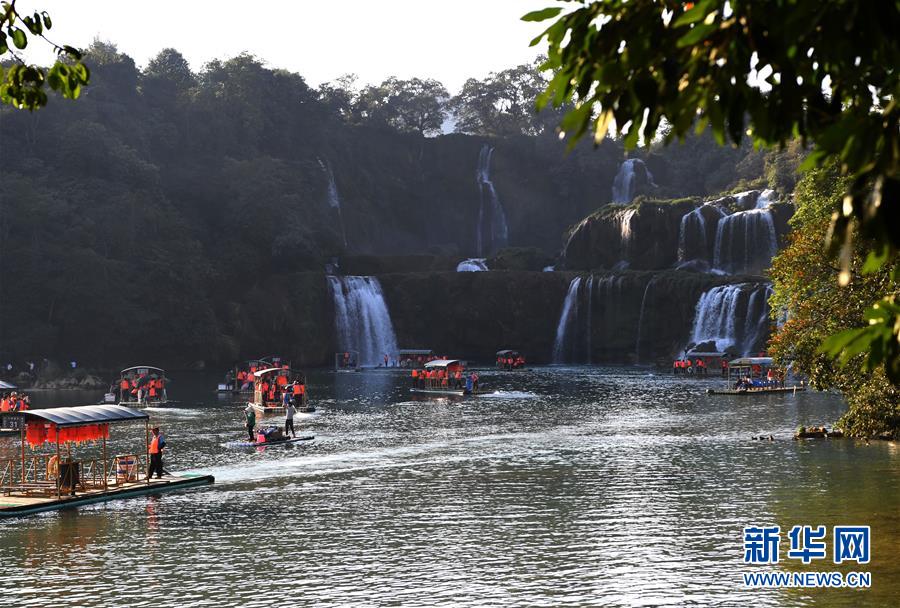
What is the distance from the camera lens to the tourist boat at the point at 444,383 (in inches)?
3118

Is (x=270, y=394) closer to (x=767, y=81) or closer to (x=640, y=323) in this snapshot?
(x=640, y=323)

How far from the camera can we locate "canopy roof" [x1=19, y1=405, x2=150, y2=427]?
34.1m

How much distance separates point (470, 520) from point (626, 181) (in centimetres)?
12772

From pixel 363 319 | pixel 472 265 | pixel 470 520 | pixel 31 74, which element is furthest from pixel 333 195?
pixel 31 74

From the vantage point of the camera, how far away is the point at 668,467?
39375 mm

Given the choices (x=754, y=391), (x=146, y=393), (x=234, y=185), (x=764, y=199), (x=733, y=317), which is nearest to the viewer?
(x=754, y=391)

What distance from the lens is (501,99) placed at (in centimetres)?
18488

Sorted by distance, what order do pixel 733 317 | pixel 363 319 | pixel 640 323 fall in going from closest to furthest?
pixel 733 317 < pixel 640 323 < pixel 363 319

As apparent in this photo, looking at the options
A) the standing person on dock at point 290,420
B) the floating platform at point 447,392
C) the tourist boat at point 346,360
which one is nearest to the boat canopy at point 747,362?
the floating platform at point 447,392

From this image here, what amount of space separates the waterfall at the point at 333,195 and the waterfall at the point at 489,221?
20.7 metres

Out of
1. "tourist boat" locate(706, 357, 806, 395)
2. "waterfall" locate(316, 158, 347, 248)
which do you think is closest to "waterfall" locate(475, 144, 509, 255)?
"waterfall" locate(316, 158, 347, 248)

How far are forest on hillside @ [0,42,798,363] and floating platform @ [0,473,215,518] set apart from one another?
227ft

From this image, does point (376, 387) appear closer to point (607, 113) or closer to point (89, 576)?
point (89, 576)

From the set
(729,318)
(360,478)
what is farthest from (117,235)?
(360,478)
